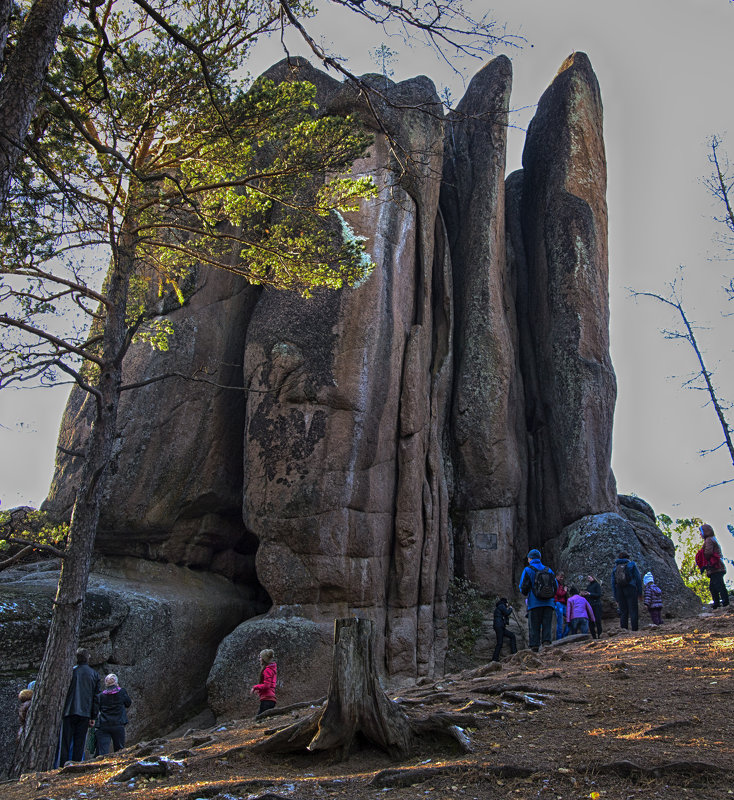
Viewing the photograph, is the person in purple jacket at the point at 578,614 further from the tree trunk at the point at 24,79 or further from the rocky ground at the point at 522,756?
the tree trunk at the point at 24,79

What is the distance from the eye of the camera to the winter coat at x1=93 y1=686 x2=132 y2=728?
9.73m

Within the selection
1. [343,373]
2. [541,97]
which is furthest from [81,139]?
[541,97]

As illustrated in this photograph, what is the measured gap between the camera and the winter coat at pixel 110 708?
973cm

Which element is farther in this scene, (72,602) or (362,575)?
(362,575)

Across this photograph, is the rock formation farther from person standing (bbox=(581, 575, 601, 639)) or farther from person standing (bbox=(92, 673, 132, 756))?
person standing (bbox=(92, 673, 132, 756))

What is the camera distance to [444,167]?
23.8m

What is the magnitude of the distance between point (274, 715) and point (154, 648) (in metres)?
6.87

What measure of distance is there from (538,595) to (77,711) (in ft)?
23.8

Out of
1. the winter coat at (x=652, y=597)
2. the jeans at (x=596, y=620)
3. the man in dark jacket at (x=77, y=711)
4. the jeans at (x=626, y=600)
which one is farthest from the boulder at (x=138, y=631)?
the winter coat at (x=652, y=597)

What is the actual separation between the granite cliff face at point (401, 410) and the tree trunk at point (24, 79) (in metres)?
6.02

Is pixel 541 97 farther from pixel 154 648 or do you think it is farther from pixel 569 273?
pixel 154 648

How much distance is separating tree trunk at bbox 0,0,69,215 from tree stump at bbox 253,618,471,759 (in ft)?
16.9

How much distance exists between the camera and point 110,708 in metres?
9.81

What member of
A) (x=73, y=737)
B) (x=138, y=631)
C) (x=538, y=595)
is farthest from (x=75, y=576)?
(x=538, y=595)
